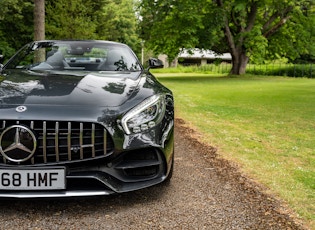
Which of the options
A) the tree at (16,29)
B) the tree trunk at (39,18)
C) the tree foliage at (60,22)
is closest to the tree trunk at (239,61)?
the tree foliage at (60,22)

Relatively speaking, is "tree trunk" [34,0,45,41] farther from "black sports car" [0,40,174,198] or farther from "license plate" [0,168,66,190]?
"license plate" [0,168,66,190]

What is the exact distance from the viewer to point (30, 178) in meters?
2.54

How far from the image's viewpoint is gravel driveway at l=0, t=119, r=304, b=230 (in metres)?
2.65

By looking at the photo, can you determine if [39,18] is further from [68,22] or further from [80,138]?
[68,22]

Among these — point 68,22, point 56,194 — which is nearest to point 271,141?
point 56,194

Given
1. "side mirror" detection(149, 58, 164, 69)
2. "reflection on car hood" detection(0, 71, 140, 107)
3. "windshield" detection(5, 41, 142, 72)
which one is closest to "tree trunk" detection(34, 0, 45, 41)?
"windshield" detection(5, 41, 142, 72)

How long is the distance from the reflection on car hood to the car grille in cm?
20

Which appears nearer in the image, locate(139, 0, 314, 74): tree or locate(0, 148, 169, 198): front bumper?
locate(0, 148, 169, 198): front bumper

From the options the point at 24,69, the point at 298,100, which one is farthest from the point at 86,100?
the point at 298,100

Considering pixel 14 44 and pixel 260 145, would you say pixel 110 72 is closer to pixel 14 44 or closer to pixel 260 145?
pixel 260 145

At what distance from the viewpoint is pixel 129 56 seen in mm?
4516

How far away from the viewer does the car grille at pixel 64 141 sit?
2.57 meters

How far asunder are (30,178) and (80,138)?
42 centimetres

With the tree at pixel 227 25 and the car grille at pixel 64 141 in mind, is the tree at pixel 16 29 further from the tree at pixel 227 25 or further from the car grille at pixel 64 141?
the car grille at pixel 64 141
